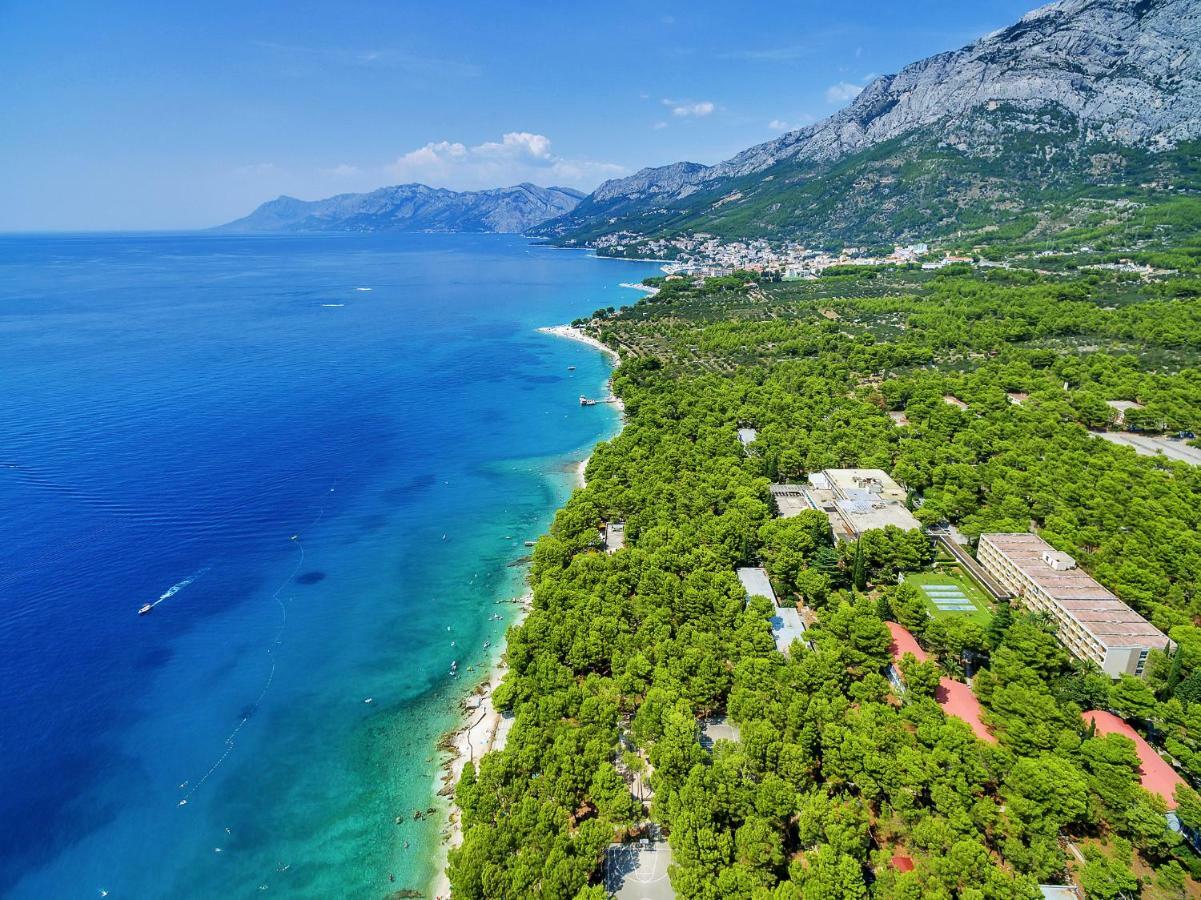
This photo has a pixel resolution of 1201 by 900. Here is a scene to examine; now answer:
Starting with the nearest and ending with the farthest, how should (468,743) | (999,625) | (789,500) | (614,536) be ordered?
(468,743), (999,625), (614,536), (789,500)

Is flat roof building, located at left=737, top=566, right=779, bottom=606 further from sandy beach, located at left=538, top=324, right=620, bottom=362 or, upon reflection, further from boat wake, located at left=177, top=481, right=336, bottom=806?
sandy beach, located at left=538, top=324, right=620, bottom=362

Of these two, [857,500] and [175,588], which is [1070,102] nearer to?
[857,500]

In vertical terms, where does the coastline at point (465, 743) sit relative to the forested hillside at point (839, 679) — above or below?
below

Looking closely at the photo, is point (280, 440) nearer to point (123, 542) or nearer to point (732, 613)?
point (123, 542)

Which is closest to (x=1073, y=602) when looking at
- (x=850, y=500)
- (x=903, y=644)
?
(x=903, y=644)

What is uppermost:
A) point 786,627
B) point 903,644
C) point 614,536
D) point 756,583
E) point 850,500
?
point 850,500

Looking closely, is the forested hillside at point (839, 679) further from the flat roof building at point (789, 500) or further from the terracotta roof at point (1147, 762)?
the flat roof building at point (789, 500)

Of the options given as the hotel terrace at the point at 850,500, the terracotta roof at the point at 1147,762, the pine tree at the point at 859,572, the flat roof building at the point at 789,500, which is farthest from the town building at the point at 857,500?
the terracotta roof at the point at 1147,762

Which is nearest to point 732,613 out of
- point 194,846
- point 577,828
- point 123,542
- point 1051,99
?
point 577,828
